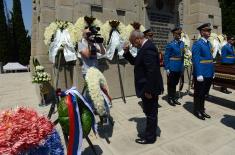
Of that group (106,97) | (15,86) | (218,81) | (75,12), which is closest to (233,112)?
(218,81)

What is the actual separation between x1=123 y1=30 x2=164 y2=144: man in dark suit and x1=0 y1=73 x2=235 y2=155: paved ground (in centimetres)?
35

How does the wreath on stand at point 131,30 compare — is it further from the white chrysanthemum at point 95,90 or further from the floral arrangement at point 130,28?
the white chrysanthemum at point 95,90

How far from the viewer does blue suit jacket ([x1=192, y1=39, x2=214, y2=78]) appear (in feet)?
17.8

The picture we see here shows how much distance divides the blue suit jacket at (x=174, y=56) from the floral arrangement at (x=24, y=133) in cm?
489

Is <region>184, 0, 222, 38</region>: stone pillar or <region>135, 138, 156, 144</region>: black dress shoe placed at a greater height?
<region>184, 0, 222, 38</region>: stone pillar

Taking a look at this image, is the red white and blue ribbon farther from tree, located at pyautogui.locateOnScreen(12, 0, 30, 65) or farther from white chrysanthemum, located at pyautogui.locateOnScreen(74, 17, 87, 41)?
tree, located at pyautogui.locateOnScreen(12, 0, 30, 65)

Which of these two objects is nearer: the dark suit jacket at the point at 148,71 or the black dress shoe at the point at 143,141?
the dark suit jacket at the point at 148,71

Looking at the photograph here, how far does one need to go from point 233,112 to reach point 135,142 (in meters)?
3.15

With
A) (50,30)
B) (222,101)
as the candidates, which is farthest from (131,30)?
(222,101)

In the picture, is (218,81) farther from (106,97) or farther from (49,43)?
(49,43)

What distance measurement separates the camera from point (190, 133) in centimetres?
487

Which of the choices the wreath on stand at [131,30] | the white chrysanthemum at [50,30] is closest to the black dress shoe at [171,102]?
the wreath on stand at [131,30]

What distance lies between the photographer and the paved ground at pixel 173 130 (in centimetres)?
418

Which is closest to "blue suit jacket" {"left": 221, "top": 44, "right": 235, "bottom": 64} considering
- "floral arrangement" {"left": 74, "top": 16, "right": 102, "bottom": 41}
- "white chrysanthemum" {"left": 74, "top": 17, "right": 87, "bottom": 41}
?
"floral arrangement" {"left": 74, "top": 16, "right": 102, "bottom": 41}
